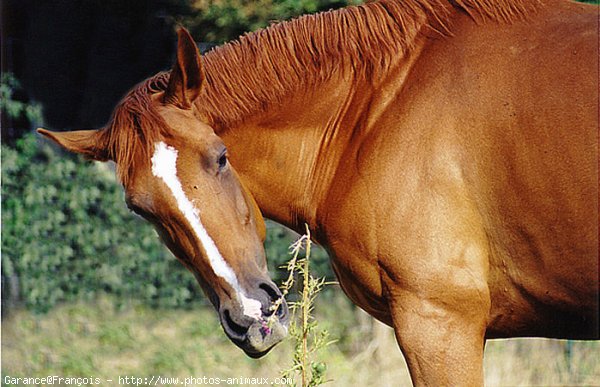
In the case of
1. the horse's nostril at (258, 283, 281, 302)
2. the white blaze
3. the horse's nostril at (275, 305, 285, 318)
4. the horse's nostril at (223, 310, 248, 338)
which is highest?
the white blaze

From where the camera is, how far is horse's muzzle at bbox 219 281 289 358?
276 centimetres

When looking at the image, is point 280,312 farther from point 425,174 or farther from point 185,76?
point 185,76

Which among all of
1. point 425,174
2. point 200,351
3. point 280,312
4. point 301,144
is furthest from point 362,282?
point 200,351

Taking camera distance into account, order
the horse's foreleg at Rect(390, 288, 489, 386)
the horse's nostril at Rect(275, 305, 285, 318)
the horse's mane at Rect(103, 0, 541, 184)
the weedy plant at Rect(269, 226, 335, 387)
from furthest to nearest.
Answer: the horse's mane at Rect(103, 0, 541, 184)
the horse's nostril at Rect(275, 305, 285, 318)
the horse's foreleg at Rect(390, 288, 489, 386)
the weedy plant at Rect(269, 226, 335, 387)

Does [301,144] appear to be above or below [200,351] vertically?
above

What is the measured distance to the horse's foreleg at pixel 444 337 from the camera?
271 cm

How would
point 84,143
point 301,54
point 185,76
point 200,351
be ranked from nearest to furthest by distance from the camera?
point 185,76 < point 84,143 < point 301,54 < point 200,351

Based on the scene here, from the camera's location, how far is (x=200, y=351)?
19.5ft

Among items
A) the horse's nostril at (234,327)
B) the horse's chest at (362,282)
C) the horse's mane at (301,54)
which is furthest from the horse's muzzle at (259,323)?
the horse's mane at (301,54)

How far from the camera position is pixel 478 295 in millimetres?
2715

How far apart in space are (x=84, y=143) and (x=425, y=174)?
1284mm

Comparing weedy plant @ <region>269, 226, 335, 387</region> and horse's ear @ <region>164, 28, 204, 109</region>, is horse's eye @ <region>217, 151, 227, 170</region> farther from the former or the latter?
weedy plant @ <region>269, 226, 335, 387</region>

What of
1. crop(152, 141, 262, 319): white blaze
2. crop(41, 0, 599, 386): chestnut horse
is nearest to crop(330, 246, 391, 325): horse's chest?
crop(41, 0, 599, 386): chestnut horse

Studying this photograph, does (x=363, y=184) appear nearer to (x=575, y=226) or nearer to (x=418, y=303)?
(x=418, y=303)
